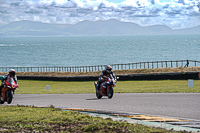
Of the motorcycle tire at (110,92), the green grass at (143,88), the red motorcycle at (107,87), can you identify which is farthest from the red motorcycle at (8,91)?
the green grass at (143,88)

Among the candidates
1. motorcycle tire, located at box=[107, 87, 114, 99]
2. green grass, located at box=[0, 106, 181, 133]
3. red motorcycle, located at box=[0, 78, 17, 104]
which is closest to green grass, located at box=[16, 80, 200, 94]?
motorcycle tire, located at box=[107, 87, 114, 99]

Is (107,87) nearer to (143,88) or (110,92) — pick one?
(110,92)

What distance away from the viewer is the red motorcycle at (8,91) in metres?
16.7

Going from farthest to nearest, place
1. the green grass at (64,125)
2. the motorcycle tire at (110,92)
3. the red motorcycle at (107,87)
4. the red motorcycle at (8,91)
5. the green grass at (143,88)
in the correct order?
the green grass at (143,88)
the motorcycle tire at (110,92)
the red motorcycle at (107,87)
the red motorcycle at (8,91)
the green grass at (64,125)

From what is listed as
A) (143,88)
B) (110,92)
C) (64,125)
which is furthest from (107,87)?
(143,88)

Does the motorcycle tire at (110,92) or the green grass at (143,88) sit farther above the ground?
the motorcycle tire at (110,92)

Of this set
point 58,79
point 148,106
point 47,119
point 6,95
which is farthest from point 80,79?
point 47,119

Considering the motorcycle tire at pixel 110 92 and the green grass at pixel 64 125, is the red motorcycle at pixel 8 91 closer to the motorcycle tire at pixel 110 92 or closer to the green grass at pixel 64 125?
the motorcycle tire at pixel 110 92

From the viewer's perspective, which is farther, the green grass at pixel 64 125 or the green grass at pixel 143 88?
the green grass at pixel 143 88

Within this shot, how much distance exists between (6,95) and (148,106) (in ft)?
24.8

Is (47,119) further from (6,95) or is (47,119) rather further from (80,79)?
(80,79)

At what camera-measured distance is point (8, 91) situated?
55.8ft

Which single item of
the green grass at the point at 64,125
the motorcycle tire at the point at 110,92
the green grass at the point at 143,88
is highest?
the green grass at the point at 64,125

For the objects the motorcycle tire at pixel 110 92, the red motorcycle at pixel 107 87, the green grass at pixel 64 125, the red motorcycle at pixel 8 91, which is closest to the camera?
the green grass at pixel 64 125
